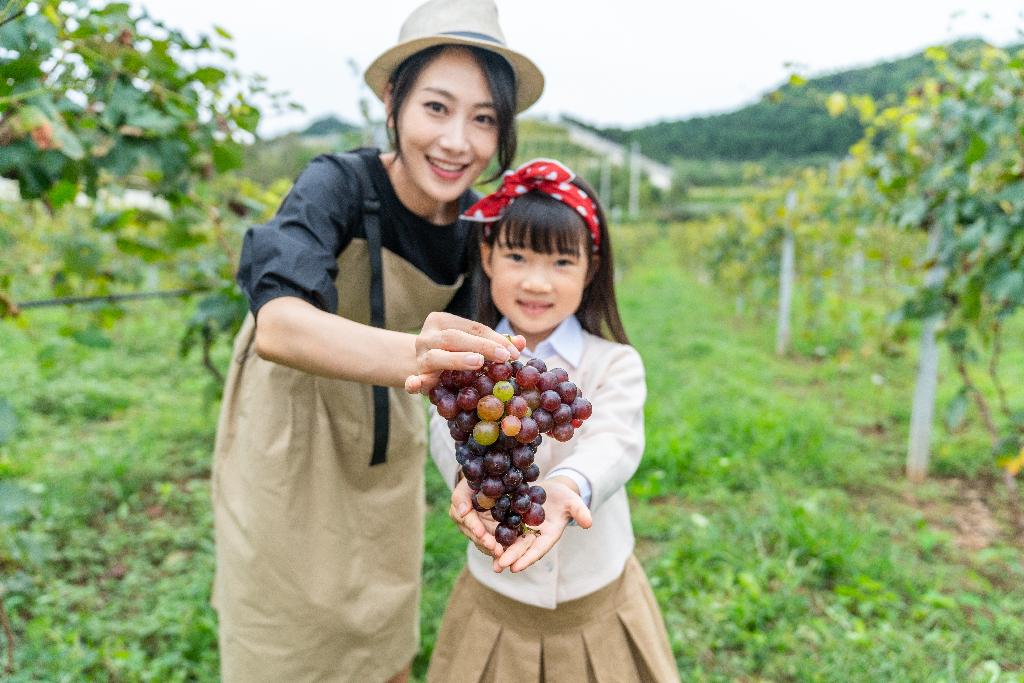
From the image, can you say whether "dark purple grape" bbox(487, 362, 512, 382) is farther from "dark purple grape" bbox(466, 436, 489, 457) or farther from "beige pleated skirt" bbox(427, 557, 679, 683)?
"beige pleated skirt" bbox(427, 557, 679, 683)

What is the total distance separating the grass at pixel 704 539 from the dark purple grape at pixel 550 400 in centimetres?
123

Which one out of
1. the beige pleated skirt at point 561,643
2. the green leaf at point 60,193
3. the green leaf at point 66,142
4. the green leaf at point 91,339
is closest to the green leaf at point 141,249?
the green leaf at point 91,339

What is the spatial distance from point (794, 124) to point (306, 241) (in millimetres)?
12605

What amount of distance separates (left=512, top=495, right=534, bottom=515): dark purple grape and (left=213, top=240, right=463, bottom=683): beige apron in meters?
0.71

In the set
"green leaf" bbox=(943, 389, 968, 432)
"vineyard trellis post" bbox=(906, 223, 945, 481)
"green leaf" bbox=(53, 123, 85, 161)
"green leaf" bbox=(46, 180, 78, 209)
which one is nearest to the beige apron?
"green leaf" bbox=(53, 123, 85, 161)

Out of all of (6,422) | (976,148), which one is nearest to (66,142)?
(6,422)

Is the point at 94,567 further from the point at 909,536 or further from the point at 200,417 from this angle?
the point at 909,536

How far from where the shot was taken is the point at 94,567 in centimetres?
277

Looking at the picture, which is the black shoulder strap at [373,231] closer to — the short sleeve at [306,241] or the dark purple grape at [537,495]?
the short sleeve at [306,241]

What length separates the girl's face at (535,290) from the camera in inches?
56.6

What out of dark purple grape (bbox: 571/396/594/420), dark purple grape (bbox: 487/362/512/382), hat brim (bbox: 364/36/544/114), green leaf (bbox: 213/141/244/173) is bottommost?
dark purple grape (bbox: 571/396/594/420)

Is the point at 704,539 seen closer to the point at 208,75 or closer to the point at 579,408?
the point at 579,408

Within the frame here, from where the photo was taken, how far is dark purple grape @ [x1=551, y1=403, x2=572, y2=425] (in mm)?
1031

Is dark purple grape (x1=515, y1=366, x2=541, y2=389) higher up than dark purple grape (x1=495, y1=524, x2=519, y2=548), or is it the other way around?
dark purple grape (x1=515, y1=366, x2=541, y2=389)
